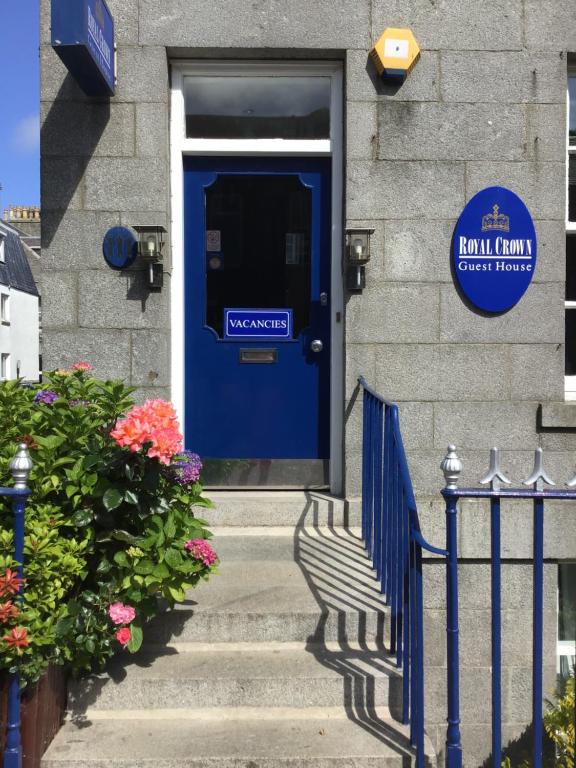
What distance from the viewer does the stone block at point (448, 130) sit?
465 cm

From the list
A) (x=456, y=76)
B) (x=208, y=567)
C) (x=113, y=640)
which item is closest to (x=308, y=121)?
(x=456, y=76)

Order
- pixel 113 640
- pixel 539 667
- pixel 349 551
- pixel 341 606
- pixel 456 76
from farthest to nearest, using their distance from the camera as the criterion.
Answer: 1. pixel 456 76
2. pixel 349 551
3. pixel 341 606
4. pixel 113 640
5. pixel 539 667

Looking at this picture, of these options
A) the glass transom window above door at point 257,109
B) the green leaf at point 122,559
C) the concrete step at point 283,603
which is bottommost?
the concrete step at point 283,603

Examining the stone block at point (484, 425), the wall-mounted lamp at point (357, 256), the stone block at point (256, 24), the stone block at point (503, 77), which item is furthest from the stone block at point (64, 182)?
the stone block at point (484, 425)

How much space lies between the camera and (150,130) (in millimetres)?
4617

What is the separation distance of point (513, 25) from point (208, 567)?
393 centimetres

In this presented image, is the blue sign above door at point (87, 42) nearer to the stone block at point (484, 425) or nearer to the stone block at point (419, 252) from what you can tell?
the stone block at point (419, 252)

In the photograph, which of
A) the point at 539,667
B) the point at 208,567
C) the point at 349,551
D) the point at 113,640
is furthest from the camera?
the point at 349,551

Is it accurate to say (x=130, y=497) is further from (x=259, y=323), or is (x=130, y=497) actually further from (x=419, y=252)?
(x=419, y=252)

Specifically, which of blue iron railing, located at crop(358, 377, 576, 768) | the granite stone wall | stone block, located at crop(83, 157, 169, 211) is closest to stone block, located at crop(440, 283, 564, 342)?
the granite stone wall

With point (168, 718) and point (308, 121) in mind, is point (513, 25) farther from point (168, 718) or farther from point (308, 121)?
point (168, 718)

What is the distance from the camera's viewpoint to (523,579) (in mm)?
4480

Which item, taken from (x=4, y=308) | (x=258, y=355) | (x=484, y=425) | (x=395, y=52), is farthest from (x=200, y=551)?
(x=4, y=308)

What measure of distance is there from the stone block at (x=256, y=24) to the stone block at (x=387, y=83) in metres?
0.12
